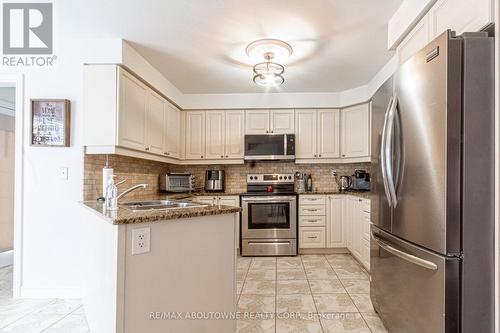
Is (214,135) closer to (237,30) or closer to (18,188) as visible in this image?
(237,30)

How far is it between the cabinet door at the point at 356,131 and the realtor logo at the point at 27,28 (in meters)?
3.58

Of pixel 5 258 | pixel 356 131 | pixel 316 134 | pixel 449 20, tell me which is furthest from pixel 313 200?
pixel 5 258

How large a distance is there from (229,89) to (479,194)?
10.6 feet

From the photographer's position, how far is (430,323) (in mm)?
1314

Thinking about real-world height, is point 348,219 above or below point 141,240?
below

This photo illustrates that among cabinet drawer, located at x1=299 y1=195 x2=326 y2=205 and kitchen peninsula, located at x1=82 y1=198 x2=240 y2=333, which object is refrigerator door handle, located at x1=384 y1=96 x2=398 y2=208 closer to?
kitchen peninsula, located at x1=82 y1=198 x2=240 y2=333

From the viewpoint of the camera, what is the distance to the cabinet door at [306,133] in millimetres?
4086

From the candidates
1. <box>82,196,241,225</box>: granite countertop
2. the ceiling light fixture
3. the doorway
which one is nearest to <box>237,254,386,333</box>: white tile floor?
<box>82,196,241,225</box>: granite countertop

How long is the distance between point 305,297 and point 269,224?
146 cm

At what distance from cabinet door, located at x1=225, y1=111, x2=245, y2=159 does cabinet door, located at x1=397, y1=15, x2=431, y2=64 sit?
242cm

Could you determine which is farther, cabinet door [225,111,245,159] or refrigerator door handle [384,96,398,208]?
cabinet door [225,111,245,159]

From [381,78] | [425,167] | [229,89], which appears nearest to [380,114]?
[425,167]

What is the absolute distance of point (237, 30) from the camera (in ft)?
7.55

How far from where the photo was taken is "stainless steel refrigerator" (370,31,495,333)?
3.92 ft
